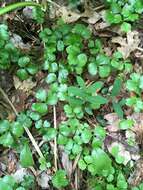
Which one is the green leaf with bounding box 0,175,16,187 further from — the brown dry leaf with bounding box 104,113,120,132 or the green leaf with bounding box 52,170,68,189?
the brown dry leaf with bounding box 104,113,120,132

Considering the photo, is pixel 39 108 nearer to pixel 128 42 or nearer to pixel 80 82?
pixel 80 82

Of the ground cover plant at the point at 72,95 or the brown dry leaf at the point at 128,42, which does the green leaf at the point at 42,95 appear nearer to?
the ground cover plant at the point at 72,95

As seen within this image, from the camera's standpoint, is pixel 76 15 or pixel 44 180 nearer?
pixel 44 180

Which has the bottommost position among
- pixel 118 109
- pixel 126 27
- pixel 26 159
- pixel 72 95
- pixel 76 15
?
pixel 26 159

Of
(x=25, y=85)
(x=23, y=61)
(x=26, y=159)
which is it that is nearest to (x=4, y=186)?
(x=26, y=159)

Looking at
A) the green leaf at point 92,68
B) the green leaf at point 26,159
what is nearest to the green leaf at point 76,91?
the green leaf at point 92,68

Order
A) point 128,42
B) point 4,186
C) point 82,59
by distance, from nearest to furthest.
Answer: point 4,186 < point 82,59 < point 128,42
